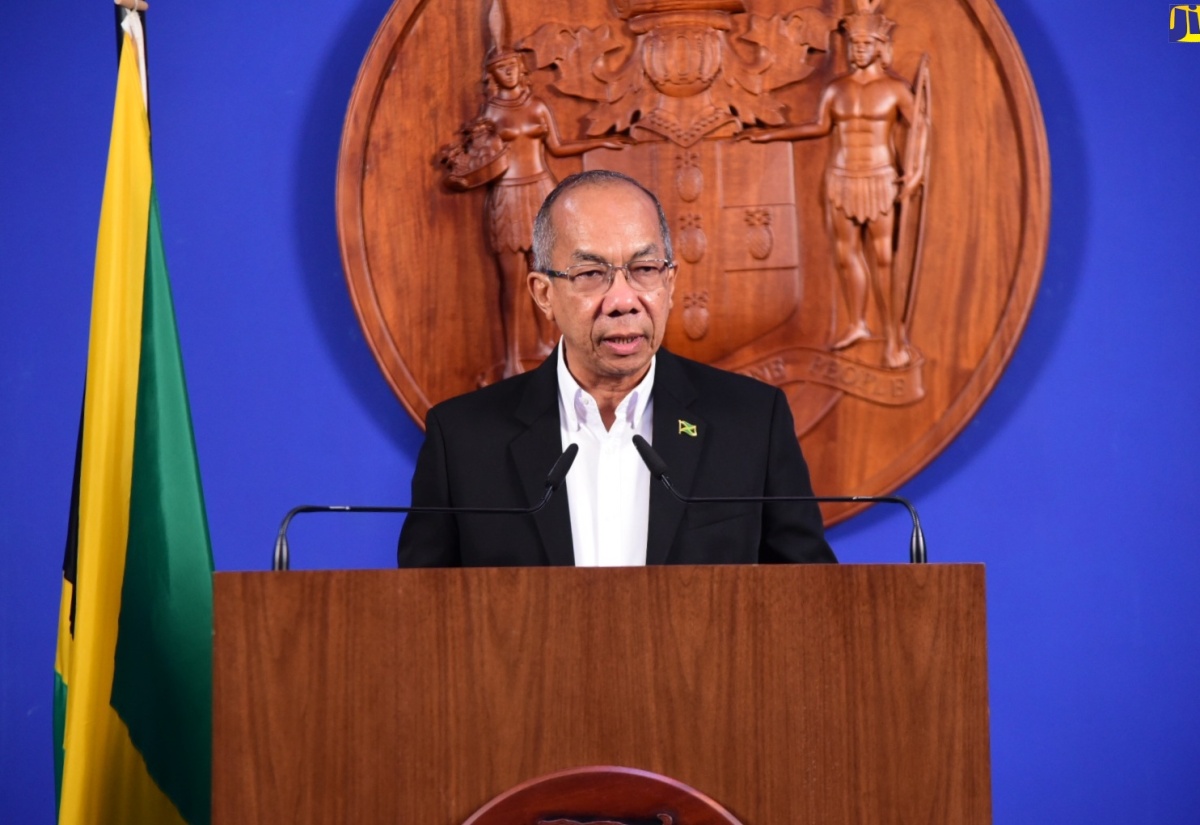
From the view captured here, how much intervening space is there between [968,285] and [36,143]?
6.61 ft

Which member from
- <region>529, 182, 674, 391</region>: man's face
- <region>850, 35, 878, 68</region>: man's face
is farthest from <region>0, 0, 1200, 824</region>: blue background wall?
<region>529, 182, 674, 391</region>: man's face

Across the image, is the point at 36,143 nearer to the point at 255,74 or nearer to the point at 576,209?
the point at 255,74

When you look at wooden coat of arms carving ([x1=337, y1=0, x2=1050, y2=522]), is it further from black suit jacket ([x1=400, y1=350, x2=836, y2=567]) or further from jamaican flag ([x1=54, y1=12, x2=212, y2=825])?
jamaican flag ([x1=54, y1=12, x2=212, y2=825])

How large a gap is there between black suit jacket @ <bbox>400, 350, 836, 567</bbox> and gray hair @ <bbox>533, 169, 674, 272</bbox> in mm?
191

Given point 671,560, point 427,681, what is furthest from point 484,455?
point 427,681

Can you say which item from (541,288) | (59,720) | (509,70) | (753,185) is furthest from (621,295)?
(59,720)

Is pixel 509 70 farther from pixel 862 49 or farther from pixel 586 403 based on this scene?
pixel 586 403

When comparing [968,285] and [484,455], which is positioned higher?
[968,285]

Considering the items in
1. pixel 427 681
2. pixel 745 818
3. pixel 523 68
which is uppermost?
pixel 523 68

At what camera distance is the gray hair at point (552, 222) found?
214cm

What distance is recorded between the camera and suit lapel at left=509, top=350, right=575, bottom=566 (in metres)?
1.98

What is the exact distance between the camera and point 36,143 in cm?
279

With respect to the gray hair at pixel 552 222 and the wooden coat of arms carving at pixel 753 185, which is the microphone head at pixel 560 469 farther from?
the wooden coat of arms carving at pixel 753 185

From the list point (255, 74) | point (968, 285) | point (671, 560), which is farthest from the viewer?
point (255, 74)
